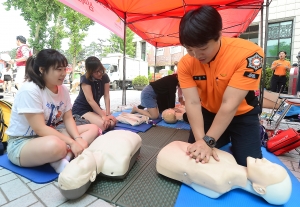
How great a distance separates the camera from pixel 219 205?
106 cm

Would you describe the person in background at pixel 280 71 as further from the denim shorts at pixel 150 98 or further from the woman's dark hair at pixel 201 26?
the woman's dark hair at pixel 201 26

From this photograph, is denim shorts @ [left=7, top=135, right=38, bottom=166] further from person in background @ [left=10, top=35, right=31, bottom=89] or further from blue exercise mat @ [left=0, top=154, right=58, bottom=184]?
person in background @ [left=10, top=35, right=31, bottom=89]

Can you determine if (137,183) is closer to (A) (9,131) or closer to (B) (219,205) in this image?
(B) (219,205)

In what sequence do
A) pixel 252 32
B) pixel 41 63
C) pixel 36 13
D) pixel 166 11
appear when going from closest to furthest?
pixel 41 63, pixel 166 11, pixel 36 13, pixel 252 32

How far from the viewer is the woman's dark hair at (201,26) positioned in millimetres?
949

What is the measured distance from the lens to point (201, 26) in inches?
37.3

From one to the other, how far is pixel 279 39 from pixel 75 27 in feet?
39.4

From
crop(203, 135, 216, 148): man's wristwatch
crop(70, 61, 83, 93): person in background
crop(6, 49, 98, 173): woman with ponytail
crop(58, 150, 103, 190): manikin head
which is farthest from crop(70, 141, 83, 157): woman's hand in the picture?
crop(70, 61, 83, 93): person in background

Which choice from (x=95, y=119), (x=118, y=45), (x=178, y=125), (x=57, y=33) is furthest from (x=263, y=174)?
(x=118, y=45)

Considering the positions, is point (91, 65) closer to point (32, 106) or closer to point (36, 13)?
point (32, 106)

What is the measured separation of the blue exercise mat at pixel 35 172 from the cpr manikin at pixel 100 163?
0.34 metres

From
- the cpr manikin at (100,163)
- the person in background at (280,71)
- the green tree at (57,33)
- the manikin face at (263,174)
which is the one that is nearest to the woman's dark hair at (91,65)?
the cpr manikin at (100,163)

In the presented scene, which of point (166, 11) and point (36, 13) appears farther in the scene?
point (36, 13)

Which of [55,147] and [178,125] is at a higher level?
[55,147]
